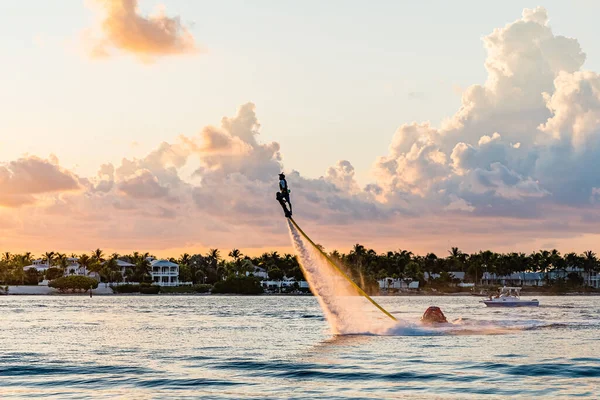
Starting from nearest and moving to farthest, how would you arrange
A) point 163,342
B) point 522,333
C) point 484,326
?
point 163,342 < point 522,333 < point 484,326

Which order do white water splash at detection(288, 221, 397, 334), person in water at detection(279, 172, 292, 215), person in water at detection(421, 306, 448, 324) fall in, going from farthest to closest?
person in water at detection(421, 306, 448, 324), white water splash at detection(288, 221, 397, 334), person in water at detection(279, 172, 292, 215)

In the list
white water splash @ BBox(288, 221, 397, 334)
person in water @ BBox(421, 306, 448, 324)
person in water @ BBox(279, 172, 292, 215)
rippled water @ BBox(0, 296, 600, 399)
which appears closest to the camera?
rippled water @ BBox(0, 296, 600, 399)

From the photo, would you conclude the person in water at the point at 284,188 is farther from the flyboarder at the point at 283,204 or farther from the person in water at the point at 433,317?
the person in water at the point at 433,317

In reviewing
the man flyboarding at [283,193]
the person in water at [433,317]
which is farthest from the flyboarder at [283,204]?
the person in water at [433,317]

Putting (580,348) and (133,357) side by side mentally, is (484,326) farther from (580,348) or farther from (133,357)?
(133,357)

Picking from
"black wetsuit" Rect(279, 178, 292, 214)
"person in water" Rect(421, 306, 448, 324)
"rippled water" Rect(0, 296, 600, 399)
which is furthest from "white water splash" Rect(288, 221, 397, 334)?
"person in water" Rect(421, 306, 448, 324)

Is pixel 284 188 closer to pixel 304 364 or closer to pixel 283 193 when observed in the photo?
pixel 283 193

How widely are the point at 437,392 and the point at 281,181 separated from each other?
46.5 feet

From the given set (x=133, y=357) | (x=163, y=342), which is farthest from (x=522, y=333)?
(x=133, y=357)

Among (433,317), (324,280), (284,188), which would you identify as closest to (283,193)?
(284,188)

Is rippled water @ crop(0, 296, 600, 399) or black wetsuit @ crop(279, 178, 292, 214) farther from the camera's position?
black wetsuit @ crop(279, 178, 292, 214)

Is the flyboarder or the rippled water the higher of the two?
the flyboarder

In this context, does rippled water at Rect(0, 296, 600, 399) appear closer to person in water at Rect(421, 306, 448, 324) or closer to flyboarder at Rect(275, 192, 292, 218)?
person in water at Rect(421, 306, 448, 324)

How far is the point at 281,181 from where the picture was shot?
46.0 metres
